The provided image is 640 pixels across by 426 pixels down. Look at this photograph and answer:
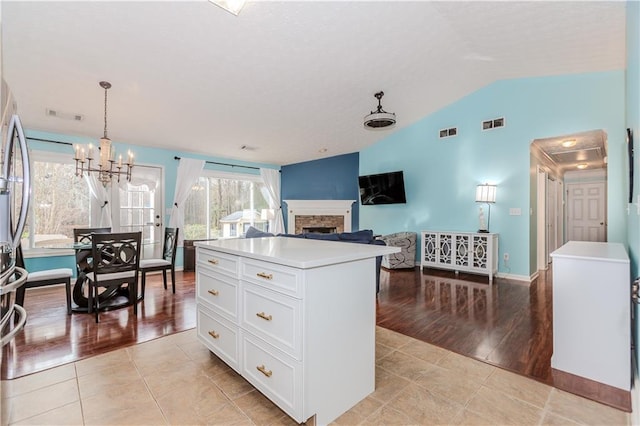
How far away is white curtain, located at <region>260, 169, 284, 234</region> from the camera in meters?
7.68

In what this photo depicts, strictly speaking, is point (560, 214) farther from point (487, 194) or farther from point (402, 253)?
point (402, 253)

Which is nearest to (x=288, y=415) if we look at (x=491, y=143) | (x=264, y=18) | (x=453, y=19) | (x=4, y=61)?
(x=264, y=18)

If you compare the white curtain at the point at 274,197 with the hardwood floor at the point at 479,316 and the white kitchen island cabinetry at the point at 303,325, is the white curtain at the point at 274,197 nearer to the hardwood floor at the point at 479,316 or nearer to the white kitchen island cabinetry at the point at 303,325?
the hardwood floor at the point at 479,316

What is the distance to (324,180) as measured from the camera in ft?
24.0

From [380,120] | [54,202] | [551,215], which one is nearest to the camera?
[380,120]

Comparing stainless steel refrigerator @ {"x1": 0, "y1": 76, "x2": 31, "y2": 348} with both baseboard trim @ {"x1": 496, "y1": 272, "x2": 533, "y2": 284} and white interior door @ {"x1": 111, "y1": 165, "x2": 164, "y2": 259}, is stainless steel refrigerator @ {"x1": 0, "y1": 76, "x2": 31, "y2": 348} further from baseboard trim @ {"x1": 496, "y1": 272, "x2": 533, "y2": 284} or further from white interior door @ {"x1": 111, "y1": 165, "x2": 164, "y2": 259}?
baseboard trim @ {"x1": 496, "y1": 272, "x2": 533, "y2": 284}

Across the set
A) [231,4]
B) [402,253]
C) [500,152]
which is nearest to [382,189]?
[402,253]

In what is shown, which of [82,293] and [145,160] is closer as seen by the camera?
[82,293]

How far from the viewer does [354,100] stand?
4.54 meters

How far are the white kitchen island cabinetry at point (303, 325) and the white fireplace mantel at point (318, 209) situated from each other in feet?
16.8

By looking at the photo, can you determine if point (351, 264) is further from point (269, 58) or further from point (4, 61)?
point (4, 61)

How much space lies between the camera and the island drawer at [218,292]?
189 centimetres

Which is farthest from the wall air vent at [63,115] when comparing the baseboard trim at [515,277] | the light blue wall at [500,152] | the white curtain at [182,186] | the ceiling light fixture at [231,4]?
the baseboard trim at [515,277]

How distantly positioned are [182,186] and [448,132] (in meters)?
5.48
